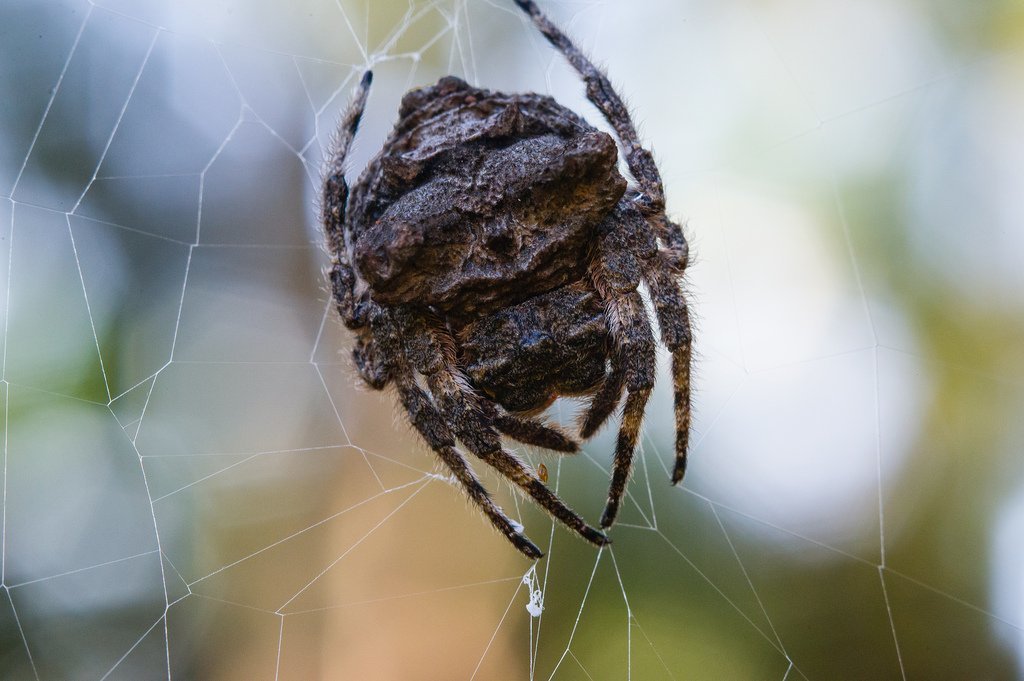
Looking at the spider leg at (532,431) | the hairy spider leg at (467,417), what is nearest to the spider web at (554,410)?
the hairy spider leg at (467,417)

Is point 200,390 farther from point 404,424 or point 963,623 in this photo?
point 963,623

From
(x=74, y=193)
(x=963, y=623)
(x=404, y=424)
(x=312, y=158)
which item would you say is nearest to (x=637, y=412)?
(x=404, y=424)

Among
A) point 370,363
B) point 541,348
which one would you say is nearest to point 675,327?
point 541,348

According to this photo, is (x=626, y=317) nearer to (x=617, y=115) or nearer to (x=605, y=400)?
(x=605, y=400)

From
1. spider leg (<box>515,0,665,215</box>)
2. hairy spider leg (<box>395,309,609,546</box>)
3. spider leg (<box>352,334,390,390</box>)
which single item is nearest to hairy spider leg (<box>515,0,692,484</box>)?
spider leg (<box>515,0,665,215</box>)

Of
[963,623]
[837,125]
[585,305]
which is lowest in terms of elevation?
[963,623]

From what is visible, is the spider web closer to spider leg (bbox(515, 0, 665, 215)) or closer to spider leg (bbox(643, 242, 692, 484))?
spider leg (bbox(515, 0, 665, 215))

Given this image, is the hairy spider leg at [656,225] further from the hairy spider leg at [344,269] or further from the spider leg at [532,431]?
the hairy spider leg at [344,269]
